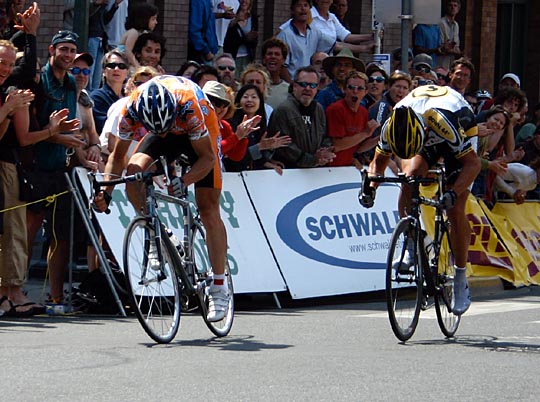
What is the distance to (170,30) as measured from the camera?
2033cm

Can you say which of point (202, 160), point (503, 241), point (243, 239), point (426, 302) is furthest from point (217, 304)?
point (503, 241)

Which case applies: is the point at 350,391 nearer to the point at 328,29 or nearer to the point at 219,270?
the point at 219,270

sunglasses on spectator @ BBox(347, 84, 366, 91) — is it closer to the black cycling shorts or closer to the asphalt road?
the asphalt road

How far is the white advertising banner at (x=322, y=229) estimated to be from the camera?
1369 centimetres

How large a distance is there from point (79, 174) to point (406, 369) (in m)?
4.60

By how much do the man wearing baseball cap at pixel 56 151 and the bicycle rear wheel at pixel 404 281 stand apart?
129 inches

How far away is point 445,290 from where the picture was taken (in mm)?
10844

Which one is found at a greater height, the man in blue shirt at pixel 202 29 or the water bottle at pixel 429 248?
the man in blue shirt at pixel 202 29

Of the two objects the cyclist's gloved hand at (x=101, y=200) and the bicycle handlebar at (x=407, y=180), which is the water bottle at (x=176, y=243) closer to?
the cyclist's gloved hand at (x=101, y=200)

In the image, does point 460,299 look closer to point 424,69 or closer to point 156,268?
point 156,268

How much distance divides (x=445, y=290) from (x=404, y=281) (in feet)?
2.67

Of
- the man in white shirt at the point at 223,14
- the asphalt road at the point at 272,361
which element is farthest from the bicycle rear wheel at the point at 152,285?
the man in white shirt at the point at 223,14

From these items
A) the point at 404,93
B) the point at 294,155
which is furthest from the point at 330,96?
the point at 294,155

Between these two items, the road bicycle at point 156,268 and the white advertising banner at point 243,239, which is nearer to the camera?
the road bicycle at point 156,268
